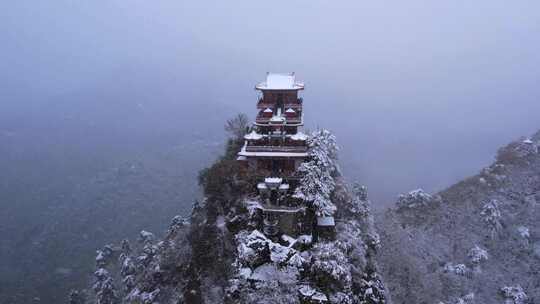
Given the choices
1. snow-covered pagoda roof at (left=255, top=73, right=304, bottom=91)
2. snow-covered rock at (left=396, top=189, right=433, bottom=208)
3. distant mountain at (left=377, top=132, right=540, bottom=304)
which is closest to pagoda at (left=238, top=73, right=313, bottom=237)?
snow-covered pagoda roof at (left=255, top=73, right=304, bottom=91)

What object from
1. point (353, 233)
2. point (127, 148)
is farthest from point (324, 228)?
point (127, 148)

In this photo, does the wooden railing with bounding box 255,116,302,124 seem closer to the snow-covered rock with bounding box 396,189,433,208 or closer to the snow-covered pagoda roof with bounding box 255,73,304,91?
the snow-covered pagoda roof with bounding box 255,73,304,91

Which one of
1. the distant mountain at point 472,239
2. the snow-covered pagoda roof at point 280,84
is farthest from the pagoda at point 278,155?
the distant mountain at point 472,239

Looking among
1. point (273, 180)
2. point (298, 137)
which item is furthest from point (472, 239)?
point (273, 180)

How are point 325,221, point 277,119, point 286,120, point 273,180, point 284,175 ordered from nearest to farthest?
point 273,180
point 325,221
point 284,175
point 277,119
point 286,120

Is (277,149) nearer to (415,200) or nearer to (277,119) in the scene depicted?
(277,119)
